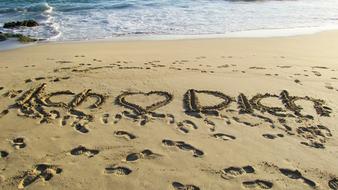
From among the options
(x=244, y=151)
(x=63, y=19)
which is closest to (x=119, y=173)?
(x=244, y=151)

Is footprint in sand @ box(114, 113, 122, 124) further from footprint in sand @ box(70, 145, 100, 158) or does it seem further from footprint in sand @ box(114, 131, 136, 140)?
footprint in sand @ box(70, 145, 100, 158)

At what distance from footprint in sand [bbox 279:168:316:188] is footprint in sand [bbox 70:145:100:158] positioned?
5.54ft

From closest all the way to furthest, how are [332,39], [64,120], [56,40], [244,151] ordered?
[244,151]
[64,120]
[332,39]
[56,40]

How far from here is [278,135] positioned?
4.08 m

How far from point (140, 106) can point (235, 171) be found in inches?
68.5

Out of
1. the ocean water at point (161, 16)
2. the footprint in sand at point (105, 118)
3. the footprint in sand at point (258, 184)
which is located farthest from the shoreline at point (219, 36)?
the footprint in sand at point (258, 184)

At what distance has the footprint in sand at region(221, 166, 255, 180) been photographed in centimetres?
341

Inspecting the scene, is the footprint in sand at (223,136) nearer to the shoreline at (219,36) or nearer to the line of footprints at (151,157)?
the line of footprints at (151,157)

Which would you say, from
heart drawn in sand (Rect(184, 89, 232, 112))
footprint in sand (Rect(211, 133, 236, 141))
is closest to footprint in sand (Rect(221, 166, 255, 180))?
footprint in sand (Rect(211, 133, 236, 141))

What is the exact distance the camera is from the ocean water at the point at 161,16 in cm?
1010

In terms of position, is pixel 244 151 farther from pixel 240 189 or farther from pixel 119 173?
pixel 119 173

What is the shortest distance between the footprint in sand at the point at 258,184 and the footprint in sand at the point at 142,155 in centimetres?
88

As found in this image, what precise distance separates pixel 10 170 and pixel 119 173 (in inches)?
36.8

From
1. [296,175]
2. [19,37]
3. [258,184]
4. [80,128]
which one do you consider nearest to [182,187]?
[258,184]
